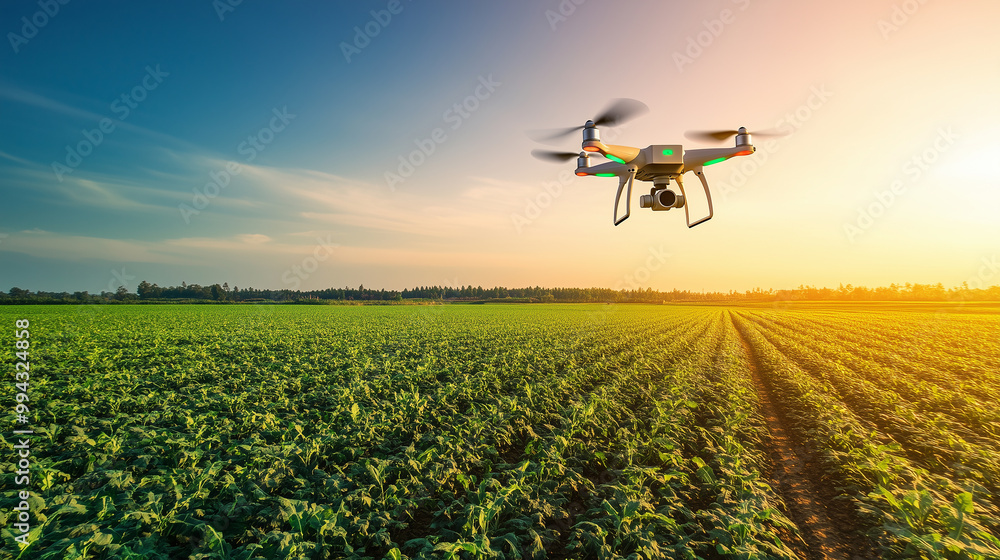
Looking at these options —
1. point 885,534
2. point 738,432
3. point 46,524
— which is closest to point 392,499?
point 46,524

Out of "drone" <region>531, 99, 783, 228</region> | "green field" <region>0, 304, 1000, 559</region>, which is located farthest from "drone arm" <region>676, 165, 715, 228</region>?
"green field" <region>0, 304, 1000, 559</region>

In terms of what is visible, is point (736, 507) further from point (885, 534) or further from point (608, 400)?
point (608, 400)

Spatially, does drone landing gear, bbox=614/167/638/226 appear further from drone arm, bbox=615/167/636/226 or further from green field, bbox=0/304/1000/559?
green field, bbox=0/304/1000/559

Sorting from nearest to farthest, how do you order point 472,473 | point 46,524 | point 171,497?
point 46,524
point 171,497
point 472,473

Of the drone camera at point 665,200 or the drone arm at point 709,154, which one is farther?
the drone arm at point 709,154

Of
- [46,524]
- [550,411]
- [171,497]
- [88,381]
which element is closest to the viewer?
[46,524]

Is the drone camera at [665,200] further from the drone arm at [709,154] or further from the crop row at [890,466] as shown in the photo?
the crop row at [890,466]

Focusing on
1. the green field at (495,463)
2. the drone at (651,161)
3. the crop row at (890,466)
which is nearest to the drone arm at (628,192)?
the drone at (651,161)
